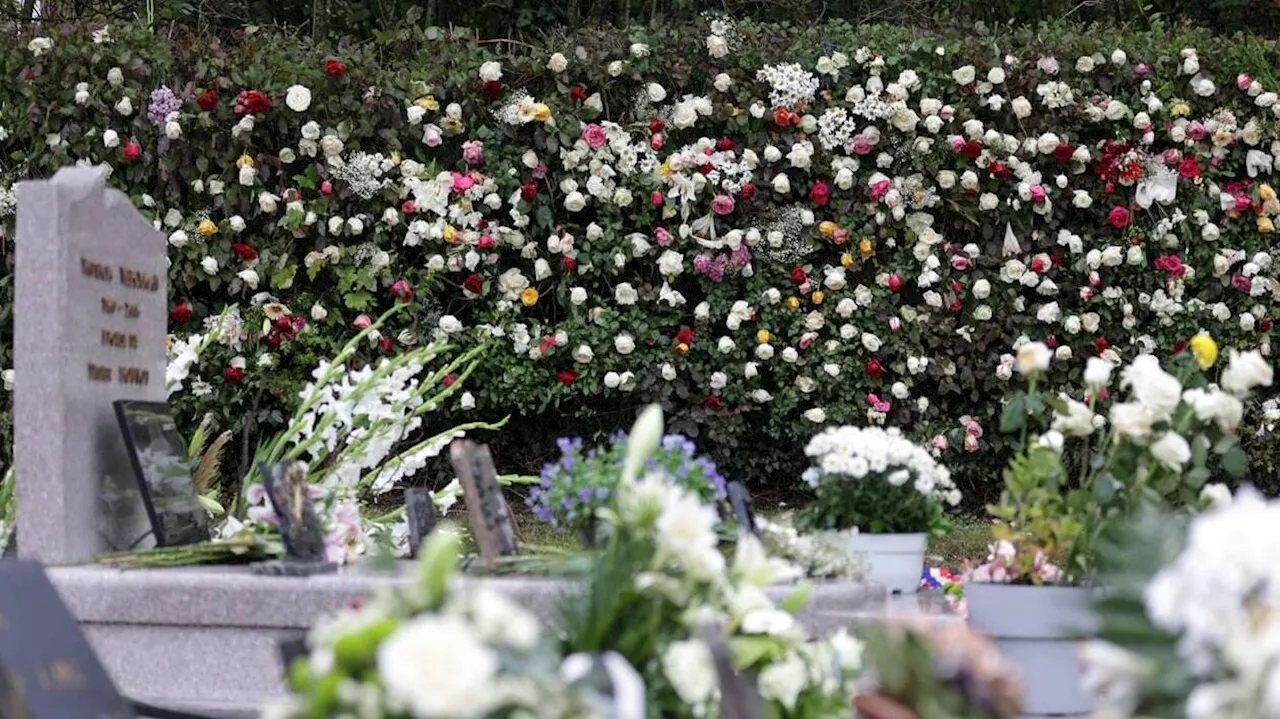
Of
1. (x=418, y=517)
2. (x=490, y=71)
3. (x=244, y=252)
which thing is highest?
(x=490, y=71)

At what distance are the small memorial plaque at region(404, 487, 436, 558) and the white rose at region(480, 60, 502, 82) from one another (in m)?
3.16

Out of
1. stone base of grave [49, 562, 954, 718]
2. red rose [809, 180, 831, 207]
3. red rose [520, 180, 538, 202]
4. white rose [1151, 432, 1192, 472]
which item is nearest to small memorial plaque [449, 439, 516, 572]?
stone base of grave [49, 562, 954, 718]

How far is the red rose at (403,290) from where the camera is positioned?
6.62m

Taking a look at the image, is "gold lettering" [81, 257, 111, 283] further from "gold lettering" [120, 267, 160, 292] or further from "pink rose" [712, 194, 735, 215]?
"pink rose" [712, 194, 735, 215]

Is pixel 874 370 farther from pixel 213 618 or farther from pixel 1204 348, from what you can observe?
pixel 213 618

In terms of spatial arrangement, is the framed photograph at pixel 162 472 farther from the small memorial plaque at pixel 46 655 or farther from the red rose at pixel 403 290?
the red rose at pixel 403 290

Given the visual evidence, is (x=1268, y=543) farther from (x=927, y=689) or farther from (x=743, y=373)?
(x=743, y=373)

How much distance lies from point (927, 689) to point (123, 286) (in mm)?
2643

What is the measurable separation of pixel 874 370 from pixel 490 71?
2.04 m

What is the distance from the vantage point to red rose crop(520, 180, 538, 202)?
264 inches

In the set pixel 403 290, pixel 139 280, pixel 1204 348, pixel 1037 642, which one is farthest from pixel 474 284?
pixel 1204 348

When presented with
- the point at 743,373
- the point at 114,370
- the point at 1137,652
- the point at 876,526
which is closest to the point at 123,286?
the point at 114,370

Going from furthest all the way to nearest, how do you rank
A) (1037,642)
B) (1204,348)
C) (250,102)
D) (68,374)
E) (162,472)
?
(250,102) < (162,472) < (68,374) < (1037,642) < (1204,348)

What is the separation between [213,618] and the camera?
10.9 ft
